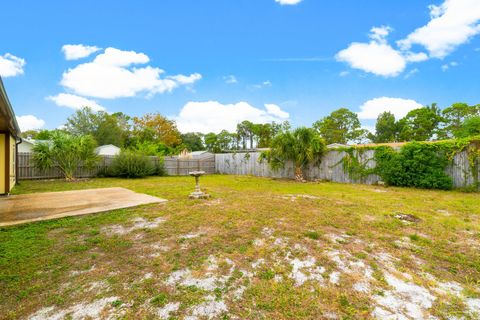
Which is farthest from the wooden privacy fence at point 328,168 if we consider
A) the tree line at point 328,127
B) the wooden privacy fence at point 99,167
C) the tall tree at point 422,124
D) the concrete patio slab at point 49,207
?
the tall tree at point 422,124

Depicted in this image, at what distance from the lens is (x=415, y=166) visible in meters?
7.73

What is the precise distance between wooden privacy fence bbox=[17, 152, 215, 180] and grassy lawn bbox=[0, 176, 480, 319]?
9648mm

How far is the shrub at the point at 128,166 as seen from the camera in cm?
1199

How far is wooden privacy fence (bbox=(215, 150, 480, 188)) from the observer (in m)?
7.03

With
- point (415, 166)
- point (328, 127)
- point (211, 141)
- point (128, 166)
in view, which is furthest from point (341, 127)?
point (128, 166)

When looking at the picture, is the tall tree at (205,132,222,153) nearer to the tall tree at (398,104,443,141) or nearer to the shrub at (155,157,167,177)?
the shrub at (155,157,167,177)

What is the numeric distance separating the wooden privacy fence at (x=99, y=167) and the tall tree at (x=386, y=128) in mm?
23347

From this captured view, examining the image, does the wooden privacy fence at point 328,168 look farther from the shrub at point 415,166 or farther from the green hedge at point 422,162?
the shrub at point 415,166

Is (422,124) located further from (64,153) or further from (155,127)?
(64,153)

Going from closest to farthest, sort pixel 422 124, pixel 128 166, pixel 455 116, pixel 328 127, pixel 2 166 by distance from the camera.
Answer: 1. pixel 2 166
2. pixel 128 166
3. pixel 455 116
4. pixel 422 124
5. pixel 328 127

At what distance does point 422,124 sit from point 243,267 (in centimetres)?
3023

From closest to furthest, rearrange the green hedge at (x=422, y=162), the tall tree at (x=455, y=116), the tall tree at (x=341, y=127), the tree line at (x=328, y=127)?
1. the green hedge at (x=422, y=162)
2. the tall tree at (x=455, y=116)
3. the tree line at (x=328, y=127)
4. the tall tree at (x=341, y=127)

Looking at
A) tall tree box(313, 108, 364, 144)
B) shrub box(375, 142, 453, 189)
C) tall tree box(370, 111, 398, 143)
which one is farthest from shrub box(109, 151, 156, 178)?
tall tree box(370, 111, 398, 143)

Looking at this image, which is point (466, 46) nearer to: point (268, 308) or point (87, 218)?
point (268, 308)
